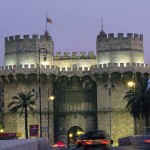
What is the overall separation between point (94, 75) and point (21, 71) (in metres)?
11.4

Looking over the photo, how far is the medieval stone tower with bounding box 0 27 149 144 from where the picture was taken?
327ft

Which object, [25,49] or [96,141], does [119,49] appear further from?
[96,141]

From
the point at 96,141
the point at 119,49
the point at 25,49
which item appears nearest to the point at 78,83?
the point at 119,49

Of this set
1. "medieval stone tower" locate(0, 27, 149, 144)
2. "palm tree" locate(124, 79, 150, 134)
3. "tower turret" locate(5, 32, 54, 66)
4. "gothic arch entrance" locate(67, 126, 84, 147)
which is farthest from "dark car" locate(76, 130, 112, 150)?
"gothic arch entrance" locate(67, 126, 84, 147)

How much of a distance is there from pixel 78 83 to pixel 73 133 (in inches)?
406

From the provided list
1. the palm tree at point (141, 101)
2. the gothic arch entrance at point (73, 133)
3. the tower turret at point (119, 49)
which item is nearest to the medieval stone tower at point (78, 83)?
the tower turret at point (119, 49)

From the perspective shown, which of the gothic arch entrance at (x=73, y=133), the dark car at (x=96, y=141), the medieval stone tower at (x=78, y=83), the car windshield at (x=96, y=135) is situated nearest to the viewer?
the dark car at (x=96, y=141)

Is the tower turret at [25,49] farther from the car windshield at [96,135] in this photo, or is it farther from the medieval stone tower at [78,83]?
the car windshield at [96,135]

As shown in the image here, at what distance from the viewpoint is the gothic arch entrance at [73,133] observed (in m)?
106

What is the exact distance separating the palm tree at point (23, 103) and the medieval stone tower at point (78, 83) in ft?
4.11

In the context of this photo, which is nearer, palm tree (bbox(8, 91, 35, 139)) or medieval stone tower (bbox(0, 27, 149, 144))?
palm tree (bbox(8, 91, 35, 139))

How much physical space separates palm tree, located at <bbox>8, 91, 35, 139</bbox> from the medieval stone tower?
1.25 m

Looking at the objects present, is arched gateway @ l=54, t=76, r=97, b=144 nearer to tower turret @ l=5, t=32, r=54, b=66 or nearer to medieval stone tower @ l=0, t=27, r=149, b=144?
medieval stone tower @ l=0, t=27, r=149, b=144

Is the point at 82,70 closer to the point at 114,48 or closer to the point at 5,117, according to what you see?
the point at 114,48
